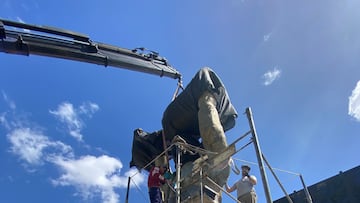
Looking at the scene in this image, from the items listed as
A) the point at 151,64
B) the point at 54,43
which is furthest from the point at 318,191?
the point at 54,43

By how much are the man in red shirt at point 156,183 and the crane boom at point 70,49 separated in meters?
6.17

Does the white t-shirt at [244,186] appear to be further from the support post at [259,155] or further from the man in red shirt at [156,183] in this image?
the support post at [259,155]

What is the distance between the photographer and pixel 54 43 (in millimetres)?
14016

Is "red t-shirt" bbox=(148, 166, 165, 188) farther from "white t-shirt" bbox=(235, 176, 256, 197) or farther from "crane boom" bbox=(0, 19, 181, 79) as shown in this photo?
"crane boom" bbox=(0, 19, 181, 79)

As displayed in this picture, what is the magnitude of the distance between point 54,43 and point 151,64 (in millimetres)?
5006

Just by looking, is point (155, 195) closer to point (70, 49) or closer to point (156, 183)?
point (156, 183)

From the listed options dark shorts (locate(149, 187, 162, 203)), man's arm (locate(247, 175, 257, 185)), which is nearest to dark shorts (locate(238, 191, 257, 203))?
man's arm (locate(247, 175, 257, 185))

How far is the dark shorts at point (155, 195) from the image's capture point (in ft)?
34.3

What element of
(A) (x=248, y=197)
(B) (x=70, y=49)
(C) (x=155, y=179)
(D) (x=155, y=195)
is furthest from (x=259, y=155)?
(B) (x=70, y=49)

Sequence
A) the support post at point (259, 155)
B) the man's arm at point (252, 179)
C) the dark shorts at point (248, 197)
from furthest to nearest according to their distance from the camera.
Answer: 1. the man's arm at point (252, 179)
2. the dark shorts at point (248, 197)
3. the support post at point (259, 155)

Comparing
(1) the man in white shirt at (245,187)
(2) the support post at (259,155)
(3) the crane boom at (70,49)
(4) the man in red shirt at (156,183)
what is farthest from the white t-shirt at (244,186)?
(3) the crane boom at (70,49)

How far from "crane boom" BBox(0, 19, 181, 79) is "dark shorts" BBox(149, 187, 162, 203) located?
6623 millimetres

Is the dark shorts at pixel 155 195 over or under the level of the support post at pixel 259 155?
over

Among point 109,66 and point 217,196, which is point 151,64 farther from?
point 217,196
